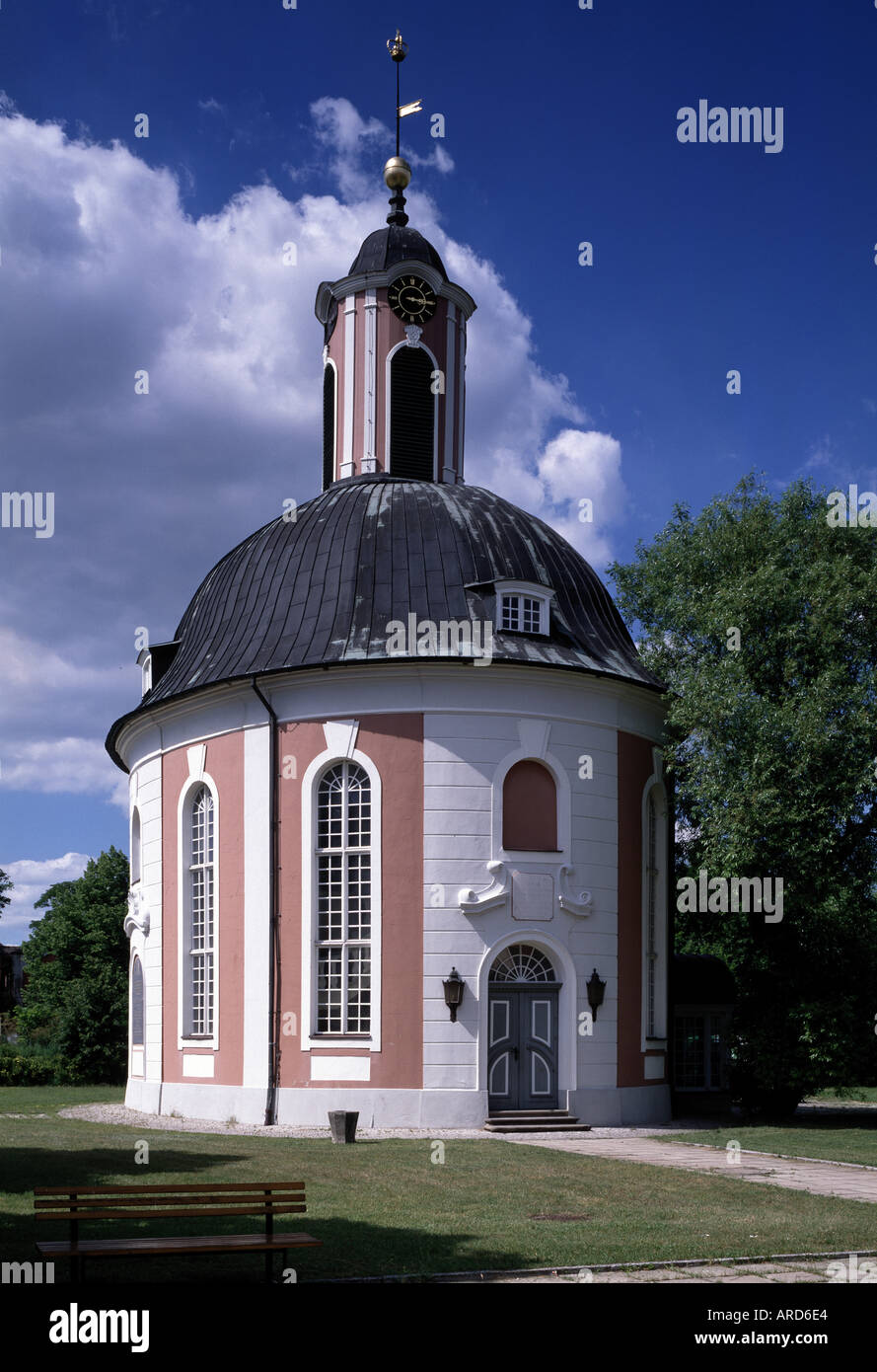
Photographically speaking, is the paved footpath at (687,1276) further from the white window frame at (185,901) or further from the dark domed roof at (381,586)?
the white window frame at (185,901)

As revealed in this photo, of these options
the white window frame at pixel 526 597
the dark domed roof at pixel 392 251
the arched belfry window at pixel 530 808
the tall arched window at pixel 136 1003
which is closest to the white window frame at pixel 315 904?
the arched belfry window at pixel 530 808

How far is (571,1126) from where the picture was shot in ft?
81.9

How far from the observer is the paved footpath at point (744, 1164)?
16875 millimetres

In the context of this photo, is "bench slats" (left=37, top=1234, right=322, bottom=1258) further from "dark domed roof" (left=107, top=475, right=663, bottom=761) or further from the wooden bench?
"dark domed roof" (left=107, top=475, right=663, bottom=761)

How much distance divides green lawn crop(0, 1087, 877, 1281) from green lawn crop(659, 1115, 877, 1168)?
3.31 meters

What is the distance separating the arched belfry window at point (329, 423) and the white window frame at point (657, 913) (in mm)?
11143

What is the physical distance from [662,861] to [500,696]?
570cm

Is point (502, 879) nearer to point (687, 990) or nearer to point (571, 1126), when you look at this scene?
point (571, 1126)

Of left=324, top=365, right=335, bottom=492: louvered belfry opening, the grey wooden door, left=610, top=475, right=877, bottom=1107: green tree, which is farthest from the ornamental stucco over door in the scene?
left=324, top=365, right=335, bottom=492: louvered belfry opening

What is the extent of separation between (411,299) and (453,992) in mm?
16889

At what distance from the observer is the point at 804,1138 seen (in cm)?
2370

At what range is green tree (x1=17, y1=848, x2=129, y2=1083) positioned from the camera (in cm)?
4109
